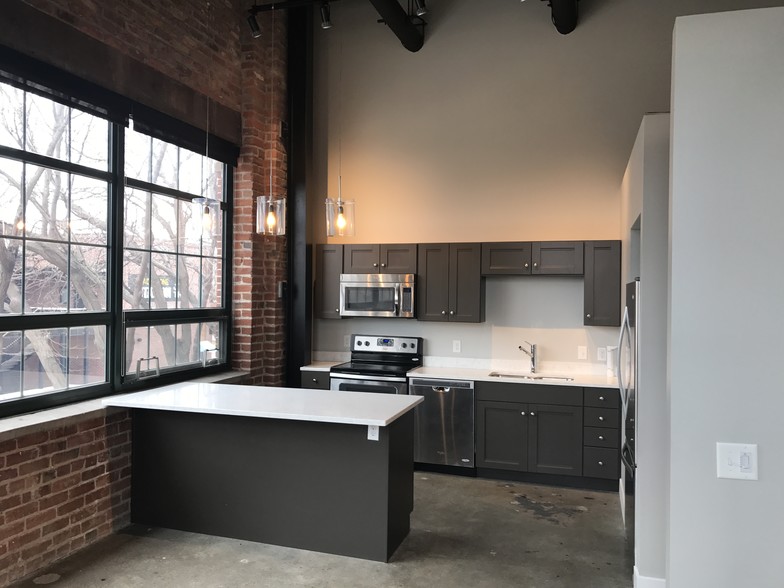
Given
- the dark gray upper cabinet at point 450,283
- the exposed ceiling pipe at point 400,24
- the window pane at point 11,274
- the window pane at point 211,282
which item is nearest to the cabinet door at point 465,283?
the dark gray upper cabinet at point 450,283

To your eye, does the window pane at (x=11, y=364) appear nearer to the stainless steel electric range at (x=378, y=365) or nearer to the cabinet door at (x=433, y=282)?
the stainless steel electric range at (x=378, y=365)

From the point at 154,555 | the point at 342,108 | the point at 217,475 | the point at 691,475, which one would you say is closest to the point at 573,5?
the point at 342,108

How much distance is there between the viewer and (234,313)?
552cm

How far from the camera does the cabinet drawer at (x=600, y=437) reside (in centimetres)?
481

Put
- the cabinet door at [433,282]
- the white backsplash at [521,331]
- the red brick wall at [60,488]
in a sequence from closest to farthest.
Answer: the red brick wall at [60,488] → the white backsplash at [521,331] → the cabinet door at [433,282]

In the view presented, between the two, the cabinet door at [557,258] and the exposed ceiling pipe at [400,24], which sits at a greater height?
the exposed ceiling pipe at [400,24]

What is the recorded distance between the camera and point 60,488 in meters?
3.53

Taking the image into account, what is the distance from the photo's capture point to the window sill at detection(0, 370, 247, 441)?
10.4 feet

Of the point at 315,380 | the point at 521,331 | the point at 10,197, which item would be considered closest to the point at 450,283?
the point at 521,331

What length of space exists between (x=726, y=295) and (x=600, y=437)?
2945 millimetres

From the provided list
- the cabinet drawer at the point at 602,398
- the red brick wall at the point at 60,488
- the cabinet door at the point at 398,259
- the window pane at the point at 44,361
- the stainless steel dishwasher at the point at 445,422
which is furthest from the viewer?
the cabinet door at the point at 398,259

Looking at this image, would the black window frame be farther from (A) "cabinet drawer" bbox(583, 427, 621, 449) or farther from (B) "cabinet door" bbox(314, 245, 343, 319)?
(A) "cabinet drawer" bbox(583, 427, 621, 449)

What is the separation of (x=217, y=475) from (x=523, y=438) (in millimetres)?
2532

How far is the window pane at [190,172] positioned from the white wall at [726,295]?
12.5 ft
